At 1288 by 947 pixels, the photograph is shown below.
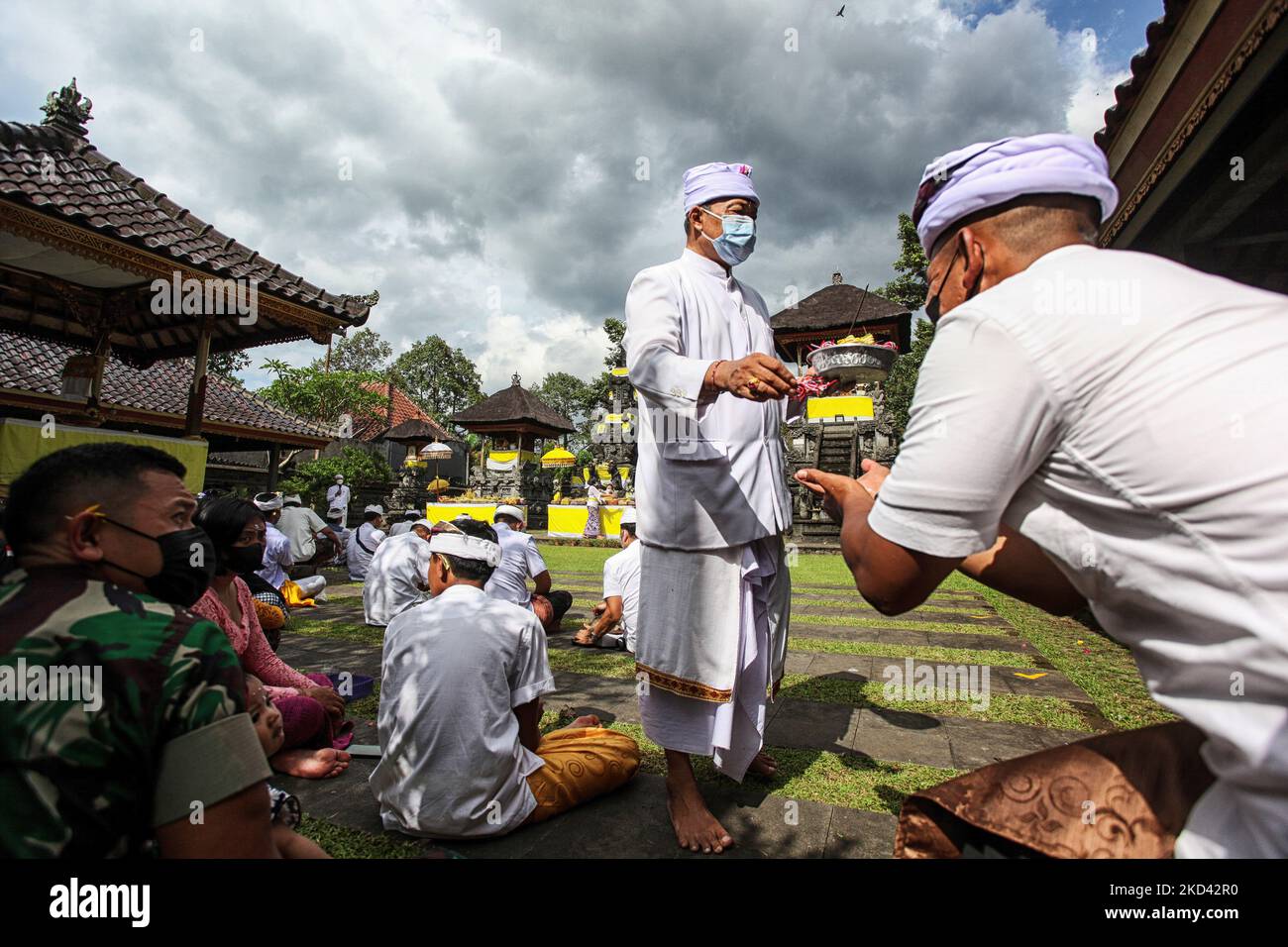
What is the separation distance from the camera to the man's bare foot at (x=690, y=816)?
2.25 metres

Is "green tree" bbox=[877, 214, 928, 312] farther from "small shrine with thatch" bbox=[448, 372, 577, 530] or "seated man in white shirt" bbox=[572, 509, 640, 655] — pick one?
"seated man in white shirt" bbox=[572, 509, 640, 655]

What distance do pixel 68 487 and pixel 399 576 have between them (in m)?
5.02

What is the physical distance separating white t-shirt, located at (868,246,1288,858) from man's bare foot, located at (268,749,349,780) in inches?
113

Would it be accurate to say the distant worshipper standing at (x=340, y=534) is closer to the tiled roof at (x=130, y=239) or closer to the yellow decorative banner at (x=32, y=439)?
the tiled roof at (x=130, y=239)

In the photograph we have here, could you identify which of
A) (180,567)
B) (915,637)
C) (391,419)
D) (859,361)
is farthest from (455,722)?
(391,419)

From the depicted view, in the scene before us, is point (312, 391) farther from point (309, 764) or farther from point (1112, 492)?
point (1112, 492)

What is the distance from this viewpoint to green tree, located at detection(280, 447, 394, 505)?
21766mm

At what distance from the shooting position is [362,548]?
390 inches


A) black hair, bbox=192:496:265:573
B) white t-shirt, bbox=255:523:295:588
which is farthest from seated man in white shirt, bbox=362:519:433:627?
black hair, bbox=192:496:265:573

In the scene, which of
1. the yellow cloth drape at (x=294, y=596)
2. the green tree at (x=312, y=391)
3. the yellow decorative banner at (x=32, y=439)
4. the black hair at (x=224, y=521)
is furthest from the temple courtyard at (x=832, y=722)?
the green tree at (x=312, y=391)
